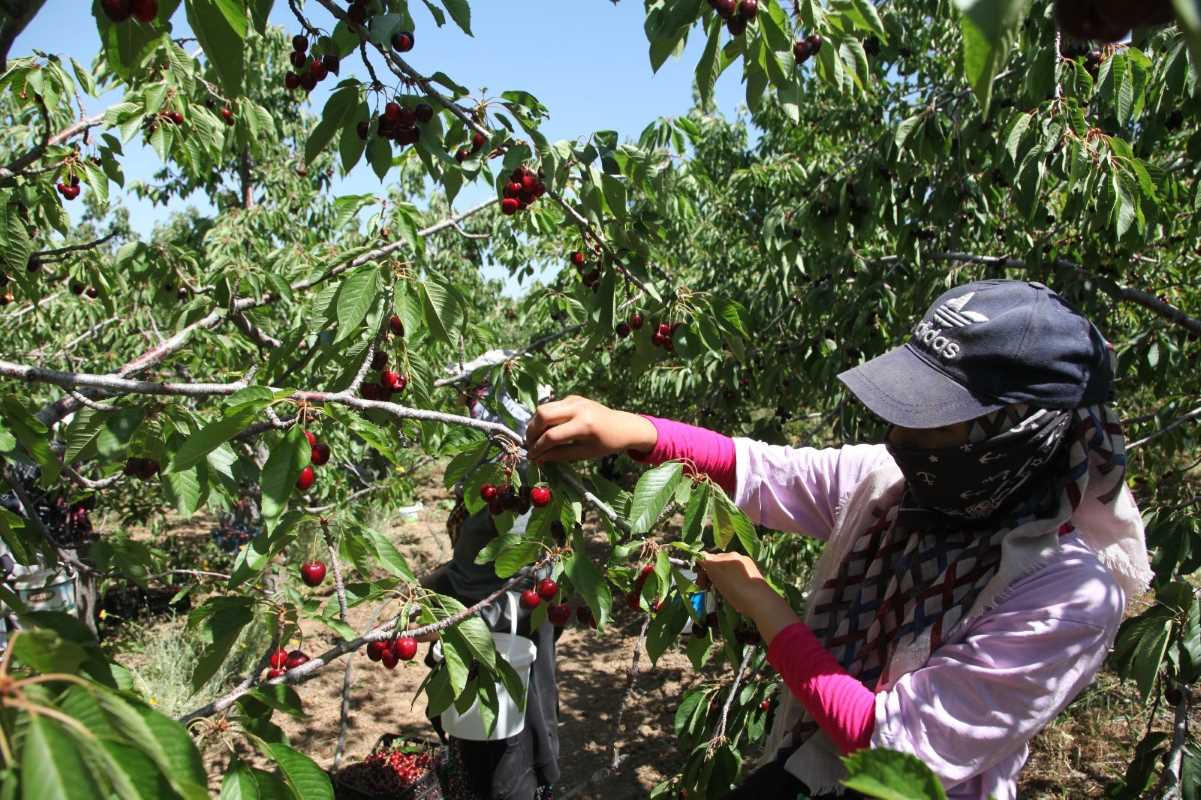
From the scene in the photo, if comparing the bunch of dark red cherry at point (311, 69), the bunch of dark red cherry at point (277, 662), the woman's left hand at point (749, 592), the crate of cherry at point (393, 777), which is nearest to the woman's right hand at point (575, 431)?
the woman's left hand at point (749, 592)

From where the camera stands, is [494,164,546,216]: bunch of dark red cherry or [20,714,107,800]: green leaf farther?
[494,164,546,216]: bunch of dark red cherry

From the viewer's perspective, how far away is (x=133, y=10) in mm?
1136

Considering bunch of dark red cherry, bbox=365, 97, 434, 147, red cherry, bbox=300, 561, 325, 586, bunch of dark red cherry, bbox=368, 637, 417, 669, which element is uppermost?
bunch of dark red cherry, bbox=365, 97, 434, 147

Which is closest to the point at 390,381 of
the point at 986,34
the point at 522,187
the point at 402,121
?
the point at 402,121

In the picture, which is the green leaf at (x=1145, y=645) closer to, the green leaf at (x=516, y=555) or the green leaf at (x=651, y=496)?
the green leaf at (x=651, y=496)

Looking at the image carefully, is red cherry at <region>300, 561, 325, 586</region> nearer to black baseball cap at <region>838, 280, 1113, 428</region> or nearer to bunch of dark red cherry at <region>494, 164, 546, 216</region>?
bunch of dark red cherry at <region>494, 164, 546, 216</region>

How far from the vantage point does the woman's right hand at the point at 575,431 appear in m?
1.56

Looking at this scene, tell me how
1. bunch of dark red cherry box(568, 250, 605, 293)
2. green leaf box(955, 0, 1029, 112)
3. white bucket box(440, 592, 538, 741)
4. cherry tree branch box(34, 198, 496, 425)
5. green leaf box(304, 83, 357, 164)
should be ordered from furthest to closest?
white bucket box(440, 592, 538, 741) < bunch of dark red cherry box(568, 250, 605, 293) < green leaf box(304, 83, 357, 164) < cherry tree branch box(34, 198, 496, 425) < green leaf box(955, 0, 1029, 112)

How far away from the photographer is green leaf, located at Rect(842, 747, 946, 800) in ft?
2.39

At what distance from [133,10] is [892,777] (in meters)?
1.39

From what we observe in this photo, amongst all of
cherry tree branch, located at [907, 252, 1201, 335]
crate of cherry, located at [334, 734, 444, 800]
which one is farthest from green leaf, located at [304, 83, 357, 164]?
crate of cherry, located at [334, 734, 444, 800]

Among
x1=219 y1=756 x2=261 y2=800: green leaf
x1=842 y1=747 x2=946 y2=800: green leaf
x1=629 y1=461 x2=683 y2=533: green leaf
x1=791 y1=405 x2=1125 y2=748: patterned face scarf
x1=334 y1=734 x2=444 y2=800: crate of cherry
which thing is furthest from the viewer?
x1=334 y1=734 x2=444 y2=800: crate of cherry

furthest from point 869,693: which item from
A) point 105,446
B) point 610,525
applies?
point 105,446

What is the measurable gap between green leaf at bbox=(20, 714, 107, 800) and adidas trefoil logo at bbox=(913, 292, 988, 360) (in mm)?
1326
